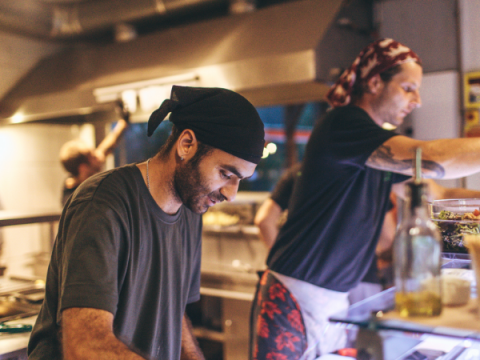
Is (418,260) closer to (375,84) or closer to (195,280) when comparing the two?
(195,280)

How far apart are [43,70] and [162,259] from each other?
3477 mm

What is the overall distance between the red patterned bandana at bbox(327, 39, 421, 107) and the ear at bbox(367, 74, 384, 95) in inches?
0.5

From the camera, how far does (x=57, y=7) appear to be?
11.6 ft

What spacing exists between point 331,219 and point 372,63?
0.56 m

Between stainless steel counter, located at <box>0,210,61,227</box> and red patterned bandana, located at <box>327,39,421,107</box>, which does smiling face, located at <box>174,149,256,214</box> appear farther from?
stainless steel counter, located at <box>0,210,61,227</box>

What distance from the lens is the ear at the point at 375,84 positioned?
4.98 feet

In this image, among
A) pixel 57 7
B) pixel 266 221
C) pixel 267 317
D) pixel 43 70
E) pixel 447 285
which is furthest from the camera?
pixel 43 70

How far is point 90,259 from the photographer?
2.96ft

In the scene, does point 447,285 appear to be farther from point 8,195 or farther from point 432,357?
point 8,195

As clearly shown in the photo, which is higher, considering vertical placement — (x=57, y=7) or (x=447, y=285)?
(x=57, y=7)

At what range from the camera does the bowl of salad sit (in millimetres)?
932

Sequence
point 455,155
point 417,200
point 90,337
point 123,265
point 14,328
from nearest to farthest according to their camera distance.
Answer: point 417,200 < point 90,337 < point 123,265 < point 455,155 < point 14,328

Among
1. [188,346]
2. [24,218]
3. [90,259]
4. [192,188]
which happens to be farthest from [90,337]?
[24,218]

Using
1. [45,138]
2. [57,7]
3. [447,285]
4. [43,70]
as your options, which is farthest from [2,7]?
[447,285]
